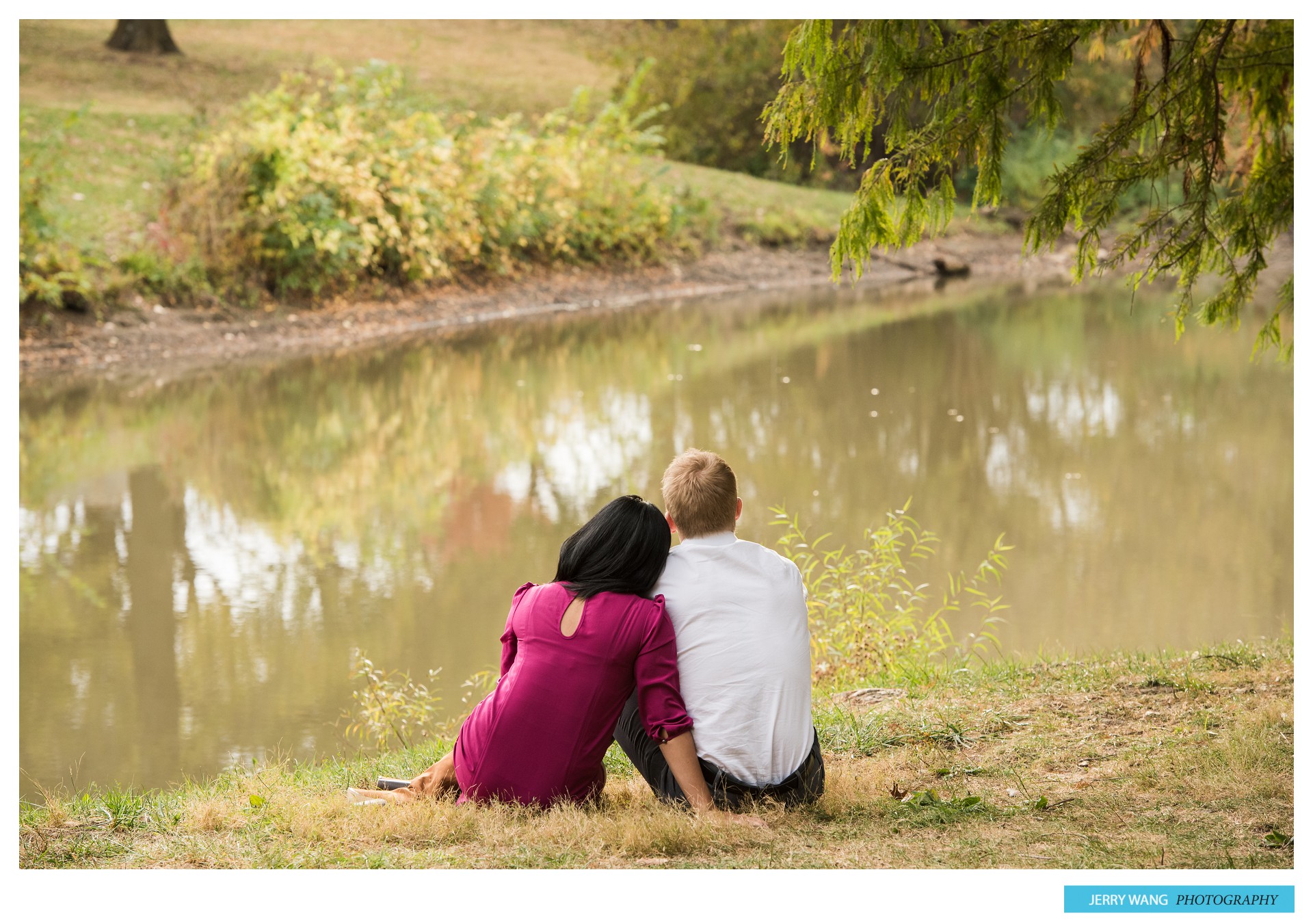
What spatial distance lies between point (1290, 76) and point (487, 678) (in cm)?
411

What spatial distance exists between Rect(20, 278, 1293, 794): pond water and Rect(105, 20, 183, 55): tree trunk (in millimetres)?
11828

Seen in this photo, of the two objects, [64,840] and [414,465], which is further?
[414,465]

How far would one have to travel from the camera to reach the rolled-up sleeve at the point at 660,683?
338cm

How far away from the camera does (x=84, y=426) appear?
10633 mm

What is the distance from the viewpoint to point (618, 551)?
11.1ft

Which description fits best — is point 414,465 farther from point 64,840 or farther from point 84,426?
point 64,840

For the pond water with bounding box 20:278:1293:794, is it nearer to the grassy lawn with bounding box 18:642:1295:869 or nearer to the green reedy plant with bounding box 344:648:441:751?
the green reedy plant with bounding box 344:648:441:751

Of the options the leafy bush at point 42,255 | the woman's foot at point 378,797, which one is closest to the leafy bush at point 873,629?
the woman's foot at point 378,797

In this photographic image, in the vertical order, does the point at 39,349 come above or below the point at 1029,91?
below

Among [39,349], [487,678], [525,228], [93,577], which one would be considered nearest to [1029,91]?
[487,678]

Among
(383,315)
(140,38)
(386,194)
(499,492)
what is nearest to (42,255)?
(383,315)

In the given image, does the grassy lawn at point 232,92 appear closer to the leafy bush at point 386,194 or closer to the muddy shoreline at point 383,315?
the leafy bush at point 386,194

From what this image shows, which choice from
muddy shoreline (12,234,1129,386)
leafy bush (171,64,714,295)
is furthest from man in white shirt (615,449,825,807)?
leafy bush (171,64,714,295)

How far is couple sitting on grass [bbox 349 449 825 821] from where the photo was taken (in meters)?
3.38
